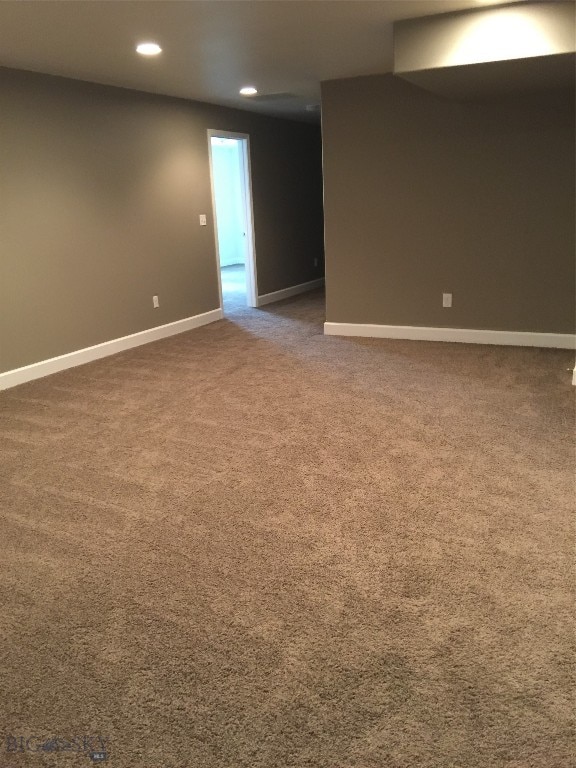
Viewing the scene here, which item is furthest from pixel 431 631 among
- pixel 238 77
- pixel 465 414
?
pixel 238 77

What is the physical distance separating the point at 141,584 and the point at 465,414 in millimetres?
2324

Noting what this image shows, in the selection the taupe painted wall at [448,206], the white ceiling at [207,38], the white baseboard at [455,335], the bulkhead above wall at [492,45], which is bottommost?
the white baseboard at [455,335]

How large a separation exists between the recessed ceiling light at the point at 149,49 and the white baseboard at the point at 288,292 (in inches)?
155

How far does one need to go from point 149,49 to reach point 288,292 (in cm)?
470

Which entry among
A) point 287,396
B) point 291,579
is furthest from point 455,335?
point 291,579

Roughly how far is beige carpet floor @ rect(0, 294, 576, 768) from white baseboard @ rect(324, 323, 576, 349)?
1.19m

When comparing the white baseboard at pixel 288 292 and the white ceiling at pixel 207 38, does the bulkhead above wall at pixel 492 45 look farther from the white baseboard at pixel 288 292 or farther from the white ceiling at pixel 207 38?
the white baseboard at pixel 288 292

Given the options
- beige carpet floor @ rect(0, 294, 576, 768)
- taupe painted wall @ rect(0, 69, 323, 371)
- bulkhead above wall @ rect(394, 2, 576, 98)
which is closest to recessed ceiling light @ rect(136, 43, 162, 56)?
taupe painted wall @ rect(0, 69, 323, 371)

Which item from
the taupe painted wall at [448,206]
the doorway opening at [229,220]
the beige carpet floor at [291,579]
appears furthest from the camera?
the doorway opening at [229,220]

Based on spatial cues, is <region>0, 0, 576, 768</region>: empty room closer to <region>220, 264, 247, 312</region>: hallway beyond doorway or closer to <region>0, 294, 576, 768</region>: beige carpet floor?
<region>0, 294, 576, 768</region>: beige carpet floor

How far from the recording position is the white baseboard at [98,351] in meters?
4.85

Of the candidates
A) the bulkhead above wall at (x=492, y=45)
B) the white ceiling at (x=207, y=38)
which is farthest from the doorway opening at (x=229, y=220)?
the bulkhead above wall at (x=492, y=45)

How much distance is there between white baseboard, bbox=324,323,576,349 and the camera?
17.5 ft

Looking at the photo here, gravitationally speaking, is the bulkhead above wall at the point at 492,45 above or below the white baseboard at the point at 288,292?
above
